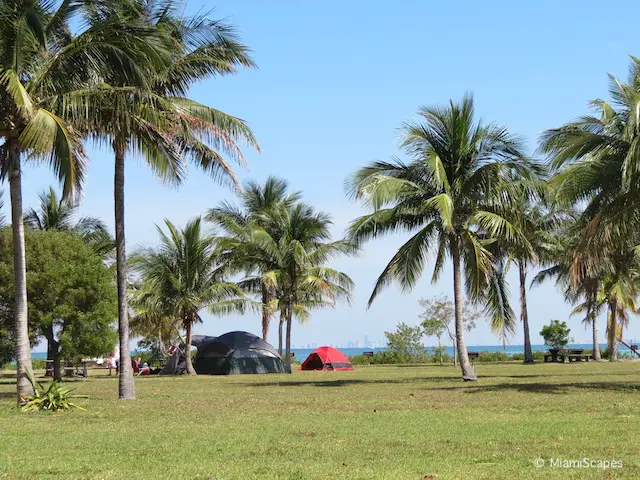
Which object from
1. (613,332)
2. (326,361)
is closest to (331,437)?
(326,361)

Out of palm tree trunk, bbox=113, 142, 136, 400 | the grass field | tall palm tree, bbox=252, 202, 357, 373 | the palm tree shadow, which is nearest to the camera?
the grass field

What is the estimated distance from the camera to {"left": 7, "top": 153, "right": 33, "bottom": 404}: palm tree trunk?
16031 millimetres

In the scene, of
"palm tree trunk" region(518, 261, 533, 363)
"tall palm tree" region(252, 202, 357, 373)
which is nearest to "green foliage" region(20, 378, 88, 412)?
"tall palm tree" region(252, 202, 357, 373)

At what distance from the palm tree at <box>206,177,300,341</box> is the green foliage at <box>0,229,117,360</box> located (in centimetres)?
849

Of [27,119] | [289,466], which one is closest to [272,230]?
[27,119]

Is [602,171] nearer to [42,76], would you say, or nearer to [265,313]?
[42,76]

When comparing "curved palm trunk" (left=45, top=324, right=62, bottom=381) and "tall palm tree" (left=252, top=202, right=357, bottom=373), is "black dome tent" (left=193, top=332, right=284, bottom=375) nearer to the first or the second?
"tall palm tree" (left=252, top=202, right=357, bottom=373)

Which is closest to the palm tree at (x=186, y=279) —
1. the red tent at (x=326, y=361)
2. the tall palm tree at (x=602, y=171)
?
the red tent at (x=326, y=361)

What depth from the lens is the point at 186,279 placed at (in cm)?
3650

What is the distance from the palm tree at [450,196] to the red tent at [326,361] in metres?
16.9

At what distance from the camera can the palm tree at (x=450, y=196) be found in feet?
73.0

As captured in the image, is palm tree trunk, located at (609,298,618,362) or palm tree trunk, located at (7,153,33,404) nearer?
palm tree trunk, located at (7,153,33,404)

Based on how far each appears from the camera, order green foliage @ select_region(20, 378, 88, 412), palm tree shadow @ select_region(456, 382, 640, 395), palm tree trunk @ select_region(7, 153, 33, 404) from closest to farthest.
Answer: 1. green foliage @ select_region(20, 378, 88, 412)
2. palm tree trunk @ select_region(7, 153, 33, 404)
3. palm tree shadow @ select_region(456, 382, 640, 395)

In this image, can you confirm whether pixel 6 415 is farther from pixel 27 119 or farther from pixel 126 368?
pixel 27 119
